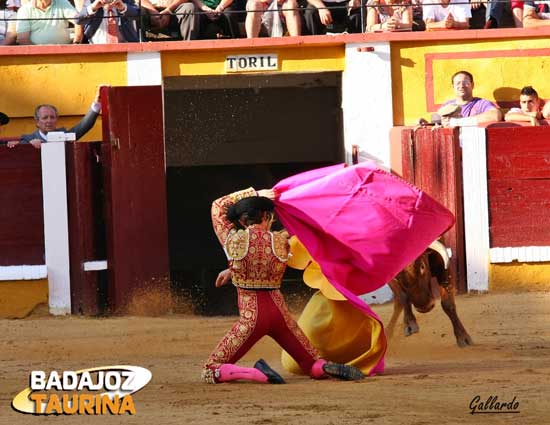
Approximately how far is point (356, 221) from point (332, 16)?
161 inches

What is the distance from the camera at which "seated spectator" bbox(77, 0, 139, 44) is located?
9.24m

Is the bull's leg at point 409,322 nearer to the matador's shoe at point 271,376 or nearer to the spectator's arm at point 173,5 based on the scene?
the matador's shoe at point 271,376

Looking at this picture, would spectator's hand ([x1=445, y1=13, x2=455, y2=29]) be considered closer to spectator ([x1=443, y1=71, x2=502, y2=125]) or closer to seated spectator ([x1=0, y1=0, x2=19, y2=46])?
spectator ([x1=443, y1=71, x2=502, y2=125])

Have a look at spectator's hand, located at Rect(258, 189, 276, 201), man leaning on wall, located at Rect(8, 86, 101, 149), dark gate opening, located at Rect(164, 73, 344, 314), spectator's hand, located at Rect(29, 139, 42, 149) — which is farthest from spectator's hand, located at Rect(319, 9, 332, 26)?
spectator's hand, located at Rect(258, 189, 276, 201)

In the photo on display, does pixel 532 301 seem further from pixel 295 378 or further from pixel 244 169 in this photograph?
pixel 244 169

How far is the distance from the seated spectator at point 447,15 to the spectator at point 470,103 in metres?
0.46

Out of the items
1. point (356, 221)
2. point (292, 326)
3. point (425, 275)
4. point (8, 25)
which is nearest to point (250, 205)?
point (292, 326)

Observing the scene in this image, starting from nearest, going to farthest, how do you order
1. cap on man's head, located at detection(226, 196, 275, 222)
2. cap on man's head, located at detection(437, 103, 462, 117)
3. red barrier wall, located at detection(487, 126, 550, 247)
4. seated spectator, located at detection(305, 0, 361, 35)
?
cap on man's head, located at detection(226, 196, 275, 222)
red barrier wall, located at detection(487, 126, 550, 247)
cap on man's head, located at detection(437, 103, 462, 117)
seated spectator, located at detection(305, 0, 361, 35)

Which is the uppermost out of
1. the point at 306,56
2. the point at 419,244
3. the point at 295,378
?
the point at 306,56

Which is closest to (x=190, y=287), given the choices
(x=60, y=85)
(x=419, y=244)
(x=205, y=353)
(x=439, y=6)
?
(x=60, y=85)

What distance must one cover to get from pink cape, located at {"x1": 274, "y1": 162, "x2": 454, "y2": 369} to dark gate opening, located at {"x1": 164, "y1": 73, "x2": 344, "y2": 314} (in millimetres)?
5963

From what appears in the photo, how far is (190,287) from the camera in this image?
10328 millimetres

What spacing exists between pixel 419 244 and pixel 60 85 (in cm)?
410
